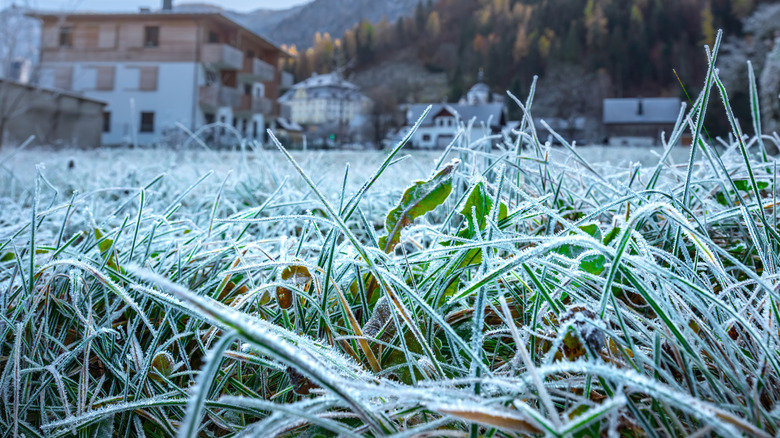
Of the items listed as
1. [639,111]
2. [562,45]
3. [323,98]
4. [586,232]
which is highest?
[562,45]

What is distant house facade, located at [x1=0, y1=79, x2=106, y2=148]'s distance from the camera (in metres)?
12.8

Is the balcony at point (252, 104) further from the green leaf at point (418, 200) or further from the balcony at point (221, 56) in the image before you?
the green leaf at point (418, 200)

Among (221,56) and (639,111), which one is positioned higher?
(639,111)

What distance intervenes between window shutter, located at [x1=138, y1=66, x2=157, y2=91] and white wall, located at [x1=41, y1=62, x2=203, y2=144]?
0.16 meters

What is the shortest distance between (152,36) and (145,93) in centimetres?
244

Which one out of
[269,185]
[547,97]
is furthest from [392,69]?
[269,185]

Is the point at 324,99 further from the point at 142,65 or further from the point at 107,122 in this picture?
the point at 107,122

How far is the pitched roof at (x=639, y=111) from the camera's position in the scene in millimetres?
53594

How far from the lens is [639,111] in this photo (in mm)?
54438

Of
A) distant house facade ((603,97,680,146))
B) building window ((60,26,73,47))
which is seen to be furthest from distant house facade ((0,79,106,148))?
distant house facade ((603,97,680,146))

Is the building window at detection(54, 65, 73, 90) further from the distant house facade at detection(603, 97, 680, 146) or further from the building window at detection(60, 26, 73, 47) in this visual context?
the distant house facade at detection(603, 97, 680, 146)

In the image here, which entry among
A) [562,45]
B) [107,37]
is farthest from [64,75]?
[562,45]

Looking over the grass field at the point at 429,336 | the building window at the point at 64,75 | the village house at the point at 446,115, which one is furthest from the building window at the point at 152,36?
the grass field at the point at 429,336

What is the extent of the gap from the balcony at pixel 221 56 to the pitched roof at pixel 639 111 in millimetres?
42401
